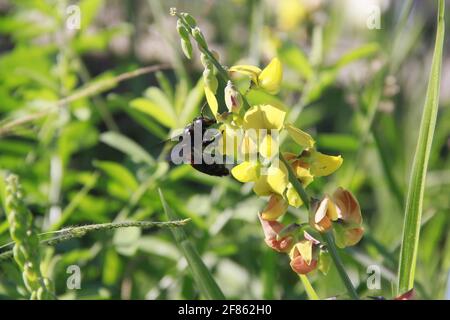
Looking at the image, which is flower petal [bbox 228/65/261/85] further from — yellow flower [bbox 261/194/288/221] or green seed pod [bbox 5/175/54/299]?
green seed pod [bbox 5/175/54/299]

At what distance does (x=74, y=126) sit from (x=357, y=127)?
577 mm

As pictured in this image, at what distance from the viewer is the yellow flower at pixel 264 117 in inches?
25.4

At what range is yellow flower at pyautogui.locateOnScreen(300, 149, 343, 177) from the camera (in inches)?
26.5

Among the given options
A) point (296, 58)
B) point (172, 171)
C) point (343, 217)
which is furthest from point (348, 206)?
point (296, 58)

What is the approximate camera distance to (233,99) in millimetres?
652

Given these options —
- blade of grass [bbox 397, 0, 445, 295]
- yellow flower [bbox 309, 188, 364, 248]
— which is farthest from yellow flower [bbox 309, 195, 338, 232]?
blade of grass [bbox 397, 0, 445, 295]

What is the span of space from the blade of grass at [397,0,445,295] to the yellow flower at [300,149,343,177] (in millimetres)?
99

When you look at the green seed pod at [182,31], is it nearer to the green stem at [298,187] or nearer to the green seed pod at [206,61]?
the green seed pod at [206,61]

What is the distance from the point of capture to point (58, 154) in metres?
1.40

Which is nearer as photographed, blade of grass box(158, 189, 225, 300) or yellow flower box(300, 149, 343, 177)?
yellow flower box(300, 149, 343, 177)

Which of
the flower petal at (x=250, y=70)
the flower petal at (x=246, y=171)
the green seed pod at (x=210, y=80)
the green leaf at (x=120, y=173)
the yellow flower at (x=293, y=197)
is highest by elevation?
the green leaf at (x=120, y=173)

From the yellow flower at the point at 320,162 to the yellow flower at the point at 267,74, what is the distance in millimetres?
66

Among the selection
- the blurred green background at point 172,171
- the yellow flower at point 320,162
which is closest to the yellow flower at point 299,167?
the yellow flower at point 320,162
